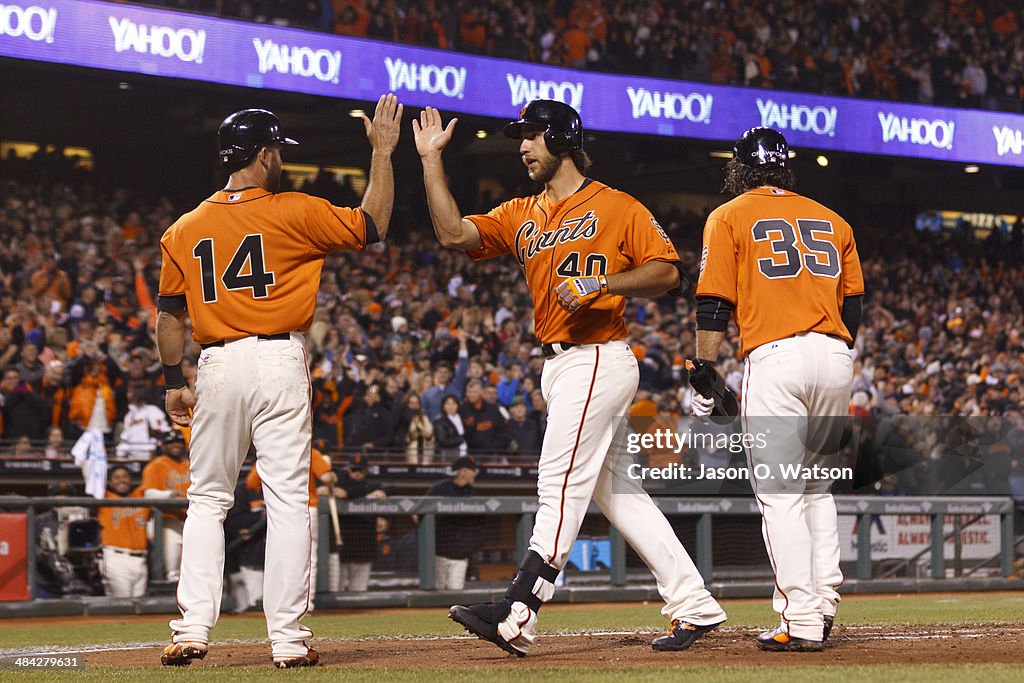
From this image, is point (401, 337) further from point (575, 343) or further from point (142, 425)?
point (575, 343)

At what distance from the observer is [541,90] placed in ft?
62.8

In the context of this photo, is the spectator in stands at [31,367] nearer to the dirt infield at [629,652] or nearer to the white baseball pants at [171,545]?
the white baseball pants at [171,545]

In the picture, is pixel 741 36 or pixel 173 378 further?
pixel 741 36

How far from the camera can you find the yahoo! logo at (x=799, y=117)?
67.9ft

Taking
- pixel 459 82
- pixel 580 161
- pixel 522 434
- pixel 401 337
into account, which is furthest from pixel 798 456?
pixel 459 82

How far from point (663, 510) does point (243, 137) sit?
738 cm

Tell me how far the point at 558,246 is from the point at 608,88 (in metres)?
15.0

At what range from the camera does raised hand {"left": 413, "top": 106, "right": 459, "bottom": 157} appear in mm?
5324

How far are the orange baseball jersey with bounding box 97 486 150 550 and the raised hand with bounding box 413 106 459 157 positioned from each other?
5.82m

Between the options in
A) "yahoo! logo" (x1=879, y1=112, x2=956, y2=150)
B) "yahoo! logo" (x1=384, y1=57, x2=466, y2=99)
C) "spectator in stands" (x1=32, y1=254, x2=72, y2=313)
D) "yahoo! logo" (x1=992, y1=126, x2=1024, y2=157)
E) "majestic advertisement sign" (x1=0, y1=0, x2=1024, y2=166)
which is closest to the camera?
"spectator in stands" (x1=32, y1=254, x2=72, y2=313)

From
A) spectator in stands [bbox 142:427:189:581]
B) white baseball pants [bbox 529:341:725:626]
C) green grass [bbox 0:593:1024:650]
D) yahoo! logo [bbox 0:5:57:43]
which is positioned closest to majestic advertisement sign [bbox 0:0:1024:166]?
yahoo! logo [bbox 0:5:57:43]

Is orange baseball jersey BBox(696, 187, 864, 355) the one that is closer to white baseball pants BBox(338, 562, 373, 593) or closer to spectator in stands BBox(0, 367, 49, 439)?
white baseball pants BBox(338, 562, 373, 593)

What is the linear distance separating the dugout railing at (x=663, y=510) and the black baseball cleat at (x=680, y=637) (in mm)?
5774
